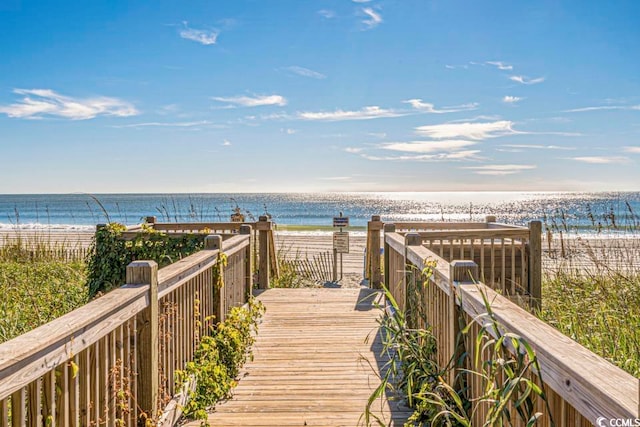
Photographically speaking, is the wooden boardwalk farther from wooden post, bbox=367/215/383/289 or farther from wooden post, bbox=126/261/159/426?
wooden post, bbox=367/215/383/289

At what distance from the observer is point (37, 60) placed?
58.9 ft

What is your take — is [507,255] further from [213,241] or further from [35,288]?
[35,288]

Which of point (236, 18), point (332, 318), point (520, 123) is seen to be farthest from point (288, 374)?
point (520, 123)

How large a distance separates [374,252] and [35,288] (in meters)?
5.37

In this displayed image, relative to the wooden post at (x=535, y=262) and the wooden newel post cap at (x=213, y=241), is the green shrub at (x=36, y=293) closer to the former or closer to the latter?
the wooden newel post cap at (x=213, y=241)

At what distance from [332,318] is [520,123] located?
126ft

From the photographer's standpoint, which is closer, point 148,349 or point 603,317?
point 148,349

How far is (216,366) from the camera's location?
3.77 metres

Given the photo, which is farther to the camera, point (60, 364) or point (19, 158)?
point (19, 158)

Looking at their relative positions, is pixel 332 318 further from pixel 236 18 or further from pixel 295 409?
pixel 236 18

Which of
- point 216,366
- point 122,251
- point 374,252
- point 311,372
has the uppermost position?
point 122,251

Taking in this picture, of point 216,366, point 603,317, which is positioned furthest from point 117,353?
point 603,317

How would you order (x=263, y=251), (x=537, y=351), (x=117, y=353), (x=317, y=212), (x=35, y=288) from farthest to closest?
(x=317, y=212)
(x=263, y=251)
(x=35, y=288)
(x=117, y=353)
(x=537, y=351)

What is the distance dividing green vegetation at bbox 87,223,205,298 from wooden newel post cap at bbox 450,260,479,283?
3813 mm
